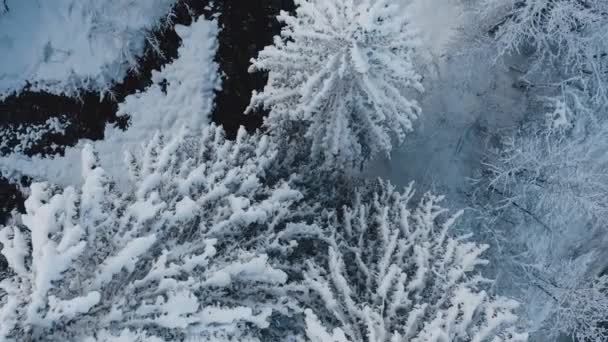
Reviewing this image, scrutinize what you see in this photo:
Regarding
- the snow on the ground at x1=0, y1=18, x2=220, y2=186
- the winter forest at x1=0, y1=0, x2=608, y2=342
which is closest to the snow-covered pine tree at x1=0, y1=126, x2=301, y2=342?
the winter forest at x1=0, y1=0, x2=608, y2=342

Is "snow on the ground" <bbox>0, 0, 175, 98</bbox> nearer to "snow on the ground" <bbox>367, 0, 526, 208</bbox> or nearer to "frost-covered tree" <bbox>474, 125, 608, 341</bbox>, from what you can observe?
"snow on the ground" <bbox>367, 0, 526, 208</bbox>

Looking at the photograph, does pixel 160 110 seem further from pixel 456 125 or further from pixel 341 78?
pixel 456 125

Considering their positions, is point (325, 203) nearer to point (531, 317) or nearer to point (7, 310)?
point (7, 310)

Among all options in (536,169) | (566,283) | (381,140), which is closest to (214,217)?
(381,140)

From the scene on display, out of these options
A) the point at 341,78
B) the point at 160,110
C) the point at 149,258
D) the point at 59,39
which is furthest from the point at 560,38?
the point at 59,39

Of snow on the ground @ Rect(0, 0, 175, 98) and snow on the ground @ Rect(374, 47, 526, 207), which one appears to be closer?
snow on the ground @ Rect(0, 0, 175, 98)

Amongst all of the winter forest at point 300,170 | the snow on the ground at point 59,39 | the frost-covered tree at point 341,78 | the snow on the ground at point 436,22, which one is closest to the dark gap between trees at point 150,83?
the winter forest at point 300,170
